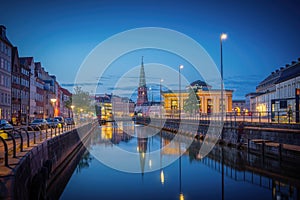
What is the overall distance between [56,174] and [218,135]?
20460 mm

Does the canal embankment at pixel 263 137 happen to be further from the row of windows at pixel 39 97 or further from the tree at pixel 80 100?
Answer: the tree at pixel 80 100

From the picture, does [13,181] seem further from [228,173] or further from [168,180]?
[228,173]

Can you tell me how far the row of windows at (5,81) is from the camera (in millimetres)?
50053

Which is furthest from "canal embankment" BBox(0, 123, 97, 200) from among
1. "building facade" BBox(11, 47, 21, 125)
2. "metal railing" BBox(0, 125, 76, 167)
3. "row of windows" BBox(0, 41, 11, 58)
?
"building facade" BBox(11, 47, 21, 125)

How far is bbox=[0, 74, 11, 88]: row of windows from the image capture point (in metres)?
50.1

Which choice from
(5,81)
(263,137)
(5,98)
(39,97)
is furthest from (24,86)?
(263,137)

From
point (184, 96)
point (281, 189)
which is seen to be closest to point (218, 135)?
point (281, 189)

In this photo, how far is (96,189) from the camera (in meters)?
16.1

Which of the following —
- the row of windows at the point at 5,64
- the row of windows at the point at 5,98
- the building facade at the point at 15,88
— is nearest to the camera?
the row of windows at the point at 5,64

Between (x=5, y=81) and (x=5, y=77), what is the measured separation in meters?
0.68

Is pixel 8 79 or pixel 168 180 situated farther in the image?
pixel 8 79

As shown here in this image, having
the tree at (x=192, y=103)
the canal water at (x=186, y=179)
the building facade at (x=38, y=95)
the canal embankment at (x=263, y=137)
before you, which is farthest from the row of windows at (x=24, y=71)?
the tree at (x=192, y=103)

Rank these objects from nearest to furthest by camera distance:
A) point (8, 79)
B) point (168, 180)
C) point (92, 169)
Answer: point (168, 180) < point (92, 169) < point (8, 79)

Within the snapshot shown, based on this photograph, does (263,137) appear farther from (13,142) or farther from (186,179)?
(13,142)
